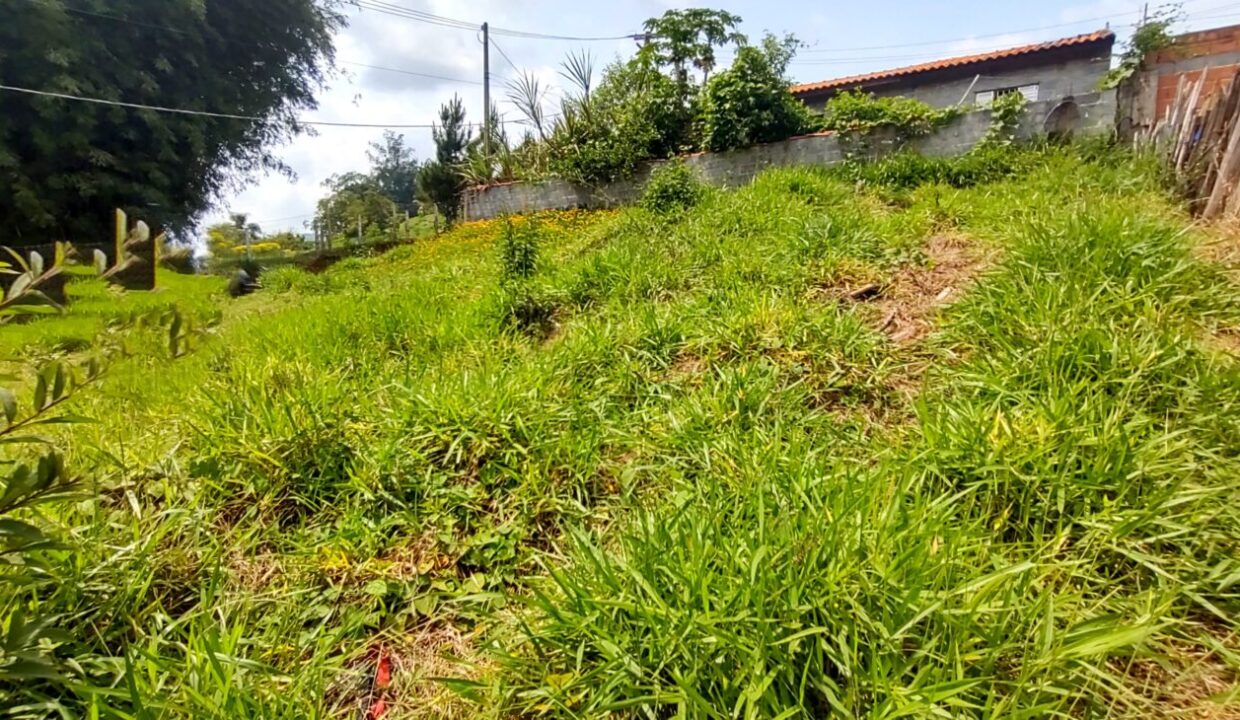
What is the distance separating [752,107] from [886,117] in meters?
1.80

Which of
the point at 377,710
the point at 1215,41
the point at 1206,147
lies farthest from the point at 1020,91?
the point at 377,710

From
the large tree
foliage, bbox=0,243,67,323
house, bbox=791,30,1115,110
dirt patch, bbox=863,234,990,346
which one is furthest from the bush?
the large tree

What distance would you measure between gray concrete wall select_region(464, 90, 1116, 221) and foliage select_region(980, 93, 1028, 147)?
2.6 inches

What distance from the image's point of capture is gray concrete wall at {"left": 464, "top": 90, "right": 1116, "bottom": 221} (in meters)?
5.98

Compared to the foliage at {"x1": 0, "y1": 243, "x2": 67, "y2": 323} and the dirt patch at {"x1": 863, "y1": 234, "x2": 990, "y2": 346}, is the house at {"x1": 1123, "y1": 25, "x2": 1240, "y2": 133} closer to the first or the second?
the dirt patch at {"x1": 863, "y1": 234, "x2": 990, "y2": 346}

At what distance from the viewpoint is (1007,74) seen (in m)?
11.8

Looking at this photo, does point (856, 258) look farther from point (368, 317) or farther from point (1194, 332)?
point (368, 317)

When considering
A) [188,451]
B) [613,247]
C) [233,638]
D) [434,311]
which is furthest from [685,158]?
[233,638]

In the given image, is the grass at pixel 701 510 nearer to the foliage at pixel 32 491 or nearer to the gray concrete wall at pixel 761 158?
the foliage at pixel 32 491

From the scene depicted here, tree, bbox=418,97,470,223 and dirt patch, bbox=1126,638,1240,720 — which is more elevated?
tree, bbox=418,97,470,223

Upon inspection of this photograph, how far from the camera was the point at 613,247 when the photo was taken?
4.48m

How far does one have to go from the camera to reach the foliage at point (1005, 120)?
6.26 metres

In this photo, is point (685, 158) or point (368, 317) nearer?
point (368, 317)

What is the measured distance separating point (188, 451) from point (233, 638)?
0.99 m
